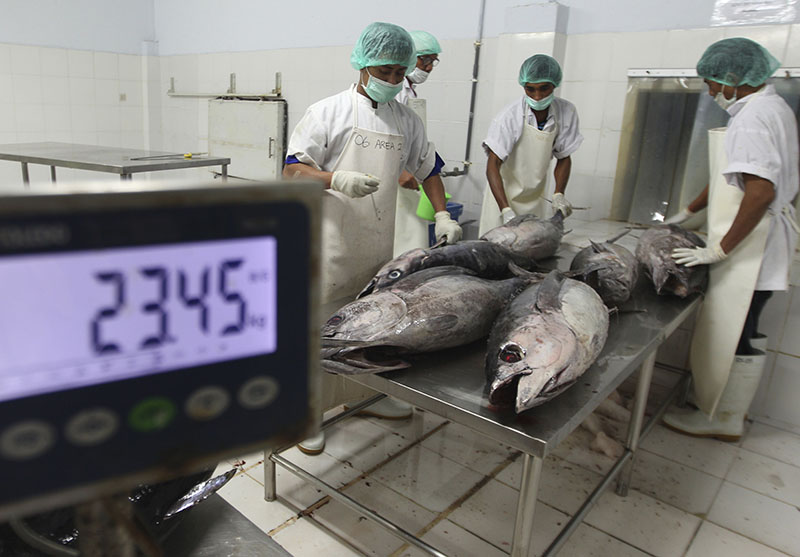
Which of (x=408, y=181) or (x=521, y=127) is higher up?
(x=521, y=127)

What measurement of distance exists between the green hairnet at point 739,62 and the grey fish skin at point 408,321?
5.32 ft

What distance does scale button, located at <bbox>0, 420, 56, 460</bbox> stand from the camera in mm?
455

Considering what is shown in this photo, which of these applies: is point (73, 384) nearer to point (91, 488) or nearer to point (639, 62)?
point (91, 488)

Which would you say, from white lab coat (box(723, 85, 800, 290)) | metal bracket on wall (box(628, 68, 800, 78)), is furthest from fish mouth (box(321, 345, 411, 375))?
metal bracket on wall (box(628, 68, 800, 78))

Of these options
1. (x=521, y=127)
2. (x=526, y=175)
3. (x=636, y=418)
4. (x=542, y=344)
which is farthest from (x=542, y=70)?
(x=542, y=344)

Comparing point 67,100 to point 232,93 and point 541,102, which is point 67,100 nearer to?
point 232,93

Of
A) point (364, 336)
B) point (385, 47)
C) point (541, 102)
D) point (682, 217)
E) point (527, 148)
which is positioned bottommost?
point (364, 336)

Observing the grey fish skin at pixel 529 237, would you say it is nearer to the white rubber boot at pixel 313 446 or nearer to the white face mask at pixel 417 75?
the white rubber boot at pixel 313 446

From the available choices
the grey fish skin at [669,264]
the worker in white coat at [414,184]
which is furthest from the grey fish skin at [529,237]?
the worker in white coat at [414,184]

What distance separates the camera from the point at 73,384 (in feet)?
1.57

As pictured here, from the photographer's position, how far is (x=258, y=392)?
0.57m

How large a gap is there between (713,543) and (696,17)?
8.94 ft

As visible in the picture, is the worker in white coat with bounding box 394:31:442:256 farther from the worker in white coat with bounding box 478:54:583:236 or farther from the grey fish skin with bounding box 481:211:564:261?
the grey fish skin with bounding box 481:211:564:261

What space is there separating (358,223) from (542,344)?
4.23 feet
